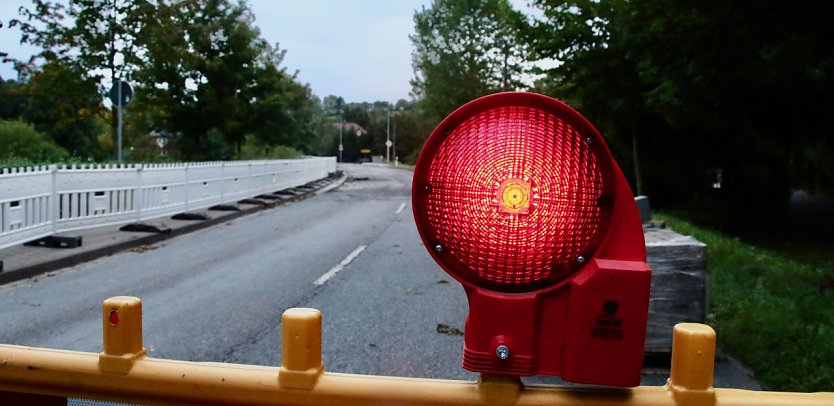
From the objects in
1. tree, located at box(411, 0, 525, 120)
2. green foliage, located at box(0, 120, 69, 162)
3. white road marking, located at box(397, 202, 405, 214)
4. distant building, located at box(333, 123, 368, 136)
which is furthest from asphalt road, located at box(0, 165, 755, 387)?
distant building, located at box(333, 123, 368, 136)

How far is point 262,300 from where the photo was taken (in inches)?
271

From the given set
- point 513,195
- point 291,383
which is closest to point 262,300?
point 291,383

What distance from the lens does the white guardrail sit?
936 cm

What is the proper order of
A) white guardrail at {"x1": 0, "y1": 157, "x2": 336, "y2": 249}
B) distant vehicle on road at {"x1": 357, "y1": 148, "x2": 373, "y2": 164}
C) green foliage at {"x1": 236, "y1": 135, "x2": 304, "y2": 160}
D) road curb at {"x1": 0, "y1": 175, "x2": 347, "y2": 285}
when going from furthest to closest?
distant vehicle on road at {"x1": 357, "y1": 148, "x2": 373, "y2": 164}, green foliage at {"x1": 236, "y1": 135, "x2": 304, "y2": 160}, white guardrail at {"x1": 0, "y1": 157, "x2": 336, "y2": 249}, road curb at {"x1": 0, "y1": 175, "x2": 347, "y2": 285}

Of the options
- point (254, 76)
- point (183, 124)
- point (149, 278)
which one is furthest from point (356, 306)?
point (254, 76)

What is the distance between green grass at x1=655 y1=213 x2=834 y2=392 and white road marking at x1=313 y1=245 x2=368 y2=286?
159 inches

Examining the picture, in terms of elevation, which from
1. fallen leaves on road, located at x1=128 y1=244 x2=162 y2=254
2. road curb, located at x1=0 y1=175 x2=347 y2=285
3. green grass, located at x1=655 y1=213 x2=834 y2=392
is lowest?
fallen leaves on road, located at x1=128 y1=244 x2=162 y2=254

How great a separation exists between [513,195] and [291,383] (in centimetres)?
52

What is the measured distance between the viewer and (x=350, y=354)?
16.5ft

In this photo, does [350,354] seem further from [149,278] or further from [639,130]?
[639,130]

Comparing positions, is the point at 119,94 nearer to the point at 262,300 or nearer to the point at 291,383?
the point at 262,300

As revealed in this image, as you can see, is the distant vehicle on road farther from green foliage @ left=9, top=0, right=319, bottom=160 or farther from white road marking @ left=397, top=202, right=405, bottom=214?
white road marking @ left=397, top=202, right=405, bottom=214

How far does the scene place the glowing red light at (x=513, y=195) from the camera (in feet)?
4.06

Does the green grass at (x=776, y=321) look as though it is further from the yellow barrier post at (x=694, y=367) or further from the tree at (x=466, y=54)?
the tree at (x=466, y=54)
